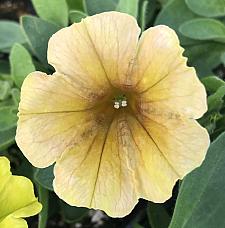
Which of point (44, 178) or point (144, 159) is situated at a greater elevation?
point (144, 159)

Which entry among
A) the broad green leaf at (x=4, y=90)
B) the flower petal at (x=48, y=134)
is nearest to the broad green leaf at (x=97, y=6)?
the broad green leaf at (x=4, y=90)

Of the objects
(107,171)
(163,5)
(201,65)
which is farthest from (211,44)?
(107,171)

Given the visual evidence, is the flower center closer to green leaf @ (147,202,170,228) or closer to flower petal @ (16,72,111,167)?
flower petal @ (16,72,111,167)

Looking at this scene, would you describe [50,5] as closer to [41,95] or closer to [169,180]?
[41,95]

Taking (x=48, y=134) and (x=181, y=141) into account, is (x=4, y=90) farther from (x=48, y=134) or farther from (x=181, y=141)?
(x=181, y=141)

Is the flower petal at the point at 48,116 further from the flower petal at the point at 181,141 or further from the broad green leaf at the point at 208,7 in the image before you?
the broad green leaf at the point at 208,7
